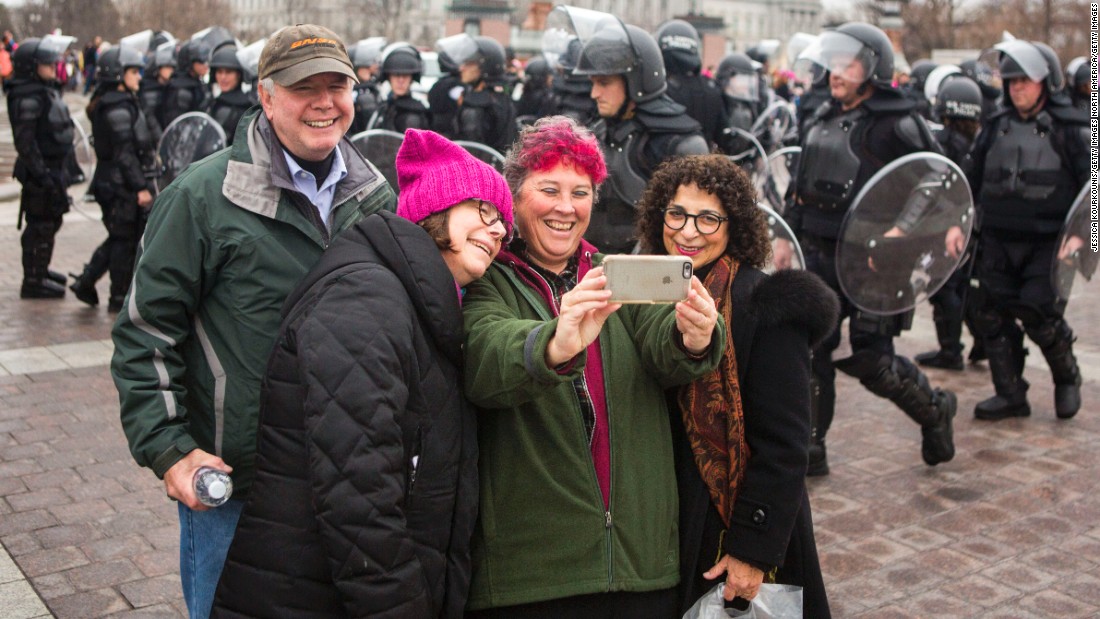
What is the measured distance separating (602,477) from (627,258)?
1.80 ft

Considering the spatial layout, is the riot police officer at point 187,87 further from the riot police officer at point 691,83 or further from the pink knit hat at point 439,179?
the pink knit hat at point 439,179

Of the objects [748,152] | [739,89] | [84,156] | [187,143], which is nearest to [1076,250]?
[748,152]

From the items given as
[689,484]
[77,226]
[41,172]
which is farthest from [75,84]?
[689,484]

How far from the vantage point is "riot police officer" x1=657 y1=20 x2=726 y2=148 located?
10250 mm

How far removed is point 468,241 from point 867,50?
383 centimetres

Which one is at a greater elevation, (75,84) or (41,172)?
(41,172)

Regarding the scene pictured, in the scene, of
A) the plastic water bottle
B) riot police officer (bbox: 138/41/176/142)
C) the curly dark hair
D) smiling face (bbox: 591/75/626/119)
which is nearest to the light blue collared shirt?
the plastic water bottle

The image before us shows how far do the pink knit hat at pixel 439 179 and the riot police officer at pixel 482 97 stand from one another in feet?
25.1

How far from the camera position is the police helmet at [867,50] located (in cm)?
568

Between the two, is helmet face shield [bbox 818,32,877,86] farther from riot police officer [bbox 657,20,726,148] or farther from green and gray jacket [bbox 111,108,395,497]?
riot police officer [bbox 657,20,726,148]

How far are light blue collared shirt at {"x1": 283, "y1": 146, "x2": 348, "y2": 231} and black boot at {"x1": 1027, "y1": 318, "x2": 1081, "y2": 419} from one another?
4.88 meters

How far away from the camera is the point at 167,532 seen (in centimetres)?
472

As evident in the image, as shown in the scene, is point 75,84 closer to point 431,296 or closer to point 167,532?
point 167,532

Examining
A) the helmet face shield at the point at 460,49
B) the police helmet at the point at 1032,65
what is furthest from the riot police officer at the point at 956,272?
the helmet face shield at the point at 460,49
